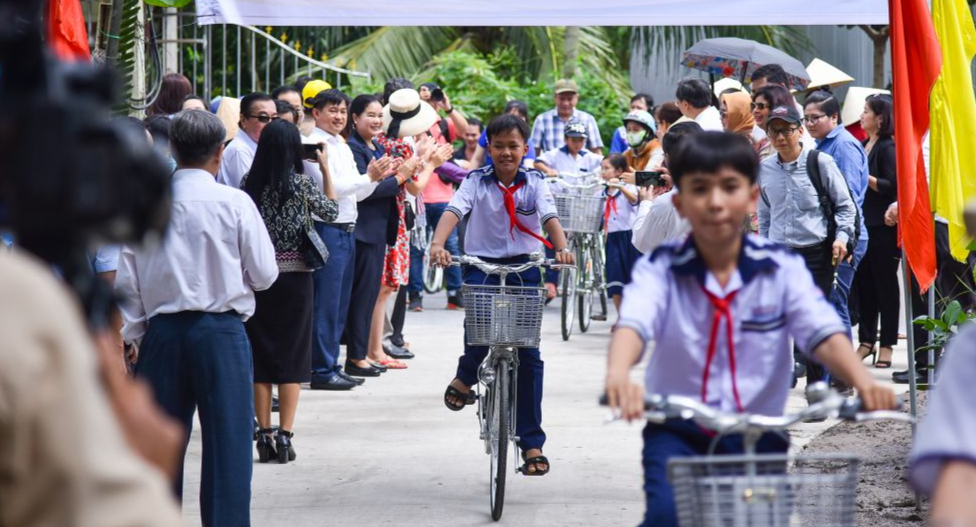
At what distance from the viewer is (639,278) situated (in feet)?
12.4

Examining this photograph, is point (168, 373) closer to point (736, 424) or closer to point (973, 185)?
point (736, 424)

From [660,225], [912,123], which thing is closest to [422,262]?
[660,225]

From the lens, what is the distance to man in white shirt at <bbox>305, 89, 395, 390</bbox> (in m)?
9.58

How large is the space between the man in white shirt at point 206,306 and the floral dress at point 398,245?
5139 millimetres

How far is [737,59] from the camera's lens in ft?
48.8

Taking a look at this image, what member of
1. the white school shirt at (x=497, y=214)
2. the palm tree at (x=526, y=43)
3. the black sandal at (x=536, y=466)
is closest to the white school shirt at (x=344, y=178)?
the white school shirt at (x=497, y=214)

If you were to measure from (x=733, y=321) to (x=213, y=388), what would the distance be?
2.62 m

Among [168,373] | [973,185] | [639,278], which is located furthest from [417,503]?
[639,278]

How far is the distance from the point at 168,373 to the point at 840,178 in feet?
15.8

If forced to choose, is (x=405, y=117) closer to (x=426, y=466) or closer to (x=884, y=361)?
(x=426, y=466)

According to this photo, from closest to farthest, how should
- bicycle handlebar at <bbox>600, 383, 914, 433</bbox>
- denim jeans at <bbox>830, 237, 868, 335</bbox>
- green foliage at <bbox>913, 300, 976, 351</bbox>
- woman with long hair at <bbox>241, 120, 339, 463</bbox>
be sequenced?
bicycle handlebar at <bbox>600, 383, 914, 433</bbox> < green foliage at <bbox>913, 300, 976, 351</bbox> < woman with long hair at <bbox>241, 120, 339, 463</bbox> < denim jeans at <bbox>830, 237, 868, 335</bbox>

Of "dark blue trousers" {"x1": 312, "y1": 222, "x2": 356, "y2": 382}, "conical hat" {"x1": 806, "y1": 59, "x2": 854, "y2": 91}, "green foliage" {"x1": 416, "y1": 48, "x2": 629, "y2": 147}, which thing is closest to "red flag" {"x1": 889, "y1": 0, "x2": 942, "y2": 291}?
"dark blue trousers" {"x1": 312, "y1": 222, "x2": 356, "y2": 382}

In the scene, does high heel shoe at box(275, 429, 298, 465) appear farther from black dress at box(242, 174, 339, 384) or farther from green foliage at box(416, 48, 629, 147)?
green foliage at box(416, 48, 629, 147)

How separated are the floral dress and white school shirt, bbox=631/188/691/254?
3.82 m
